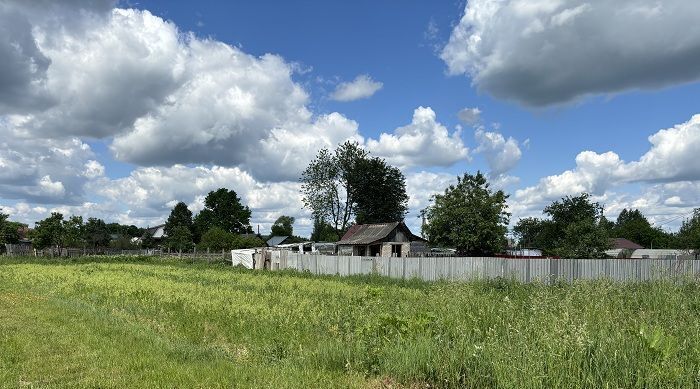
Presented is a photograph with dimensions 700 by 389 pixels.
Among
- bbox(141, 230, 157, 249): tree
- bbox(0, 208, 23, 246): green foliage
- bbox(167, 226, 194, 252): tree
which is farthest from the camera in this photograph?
bbox(141, 230, 157, 249): tree

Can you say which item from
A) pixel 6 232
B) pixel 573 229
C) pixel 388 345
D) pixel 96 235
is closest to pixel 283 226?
pixel 96 235

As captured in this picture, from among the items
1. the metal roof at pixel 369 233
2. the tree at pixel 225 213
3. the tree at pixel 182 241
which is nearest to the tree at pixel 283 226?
the tree at pixel 225 213

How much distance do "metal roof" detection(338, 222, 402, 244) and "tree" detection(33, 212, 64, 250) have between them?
35.5 meters

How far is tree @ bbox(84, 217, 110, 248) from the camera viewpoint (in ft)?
333

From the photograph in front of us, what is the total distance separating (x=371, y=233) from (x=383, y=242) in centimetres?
268

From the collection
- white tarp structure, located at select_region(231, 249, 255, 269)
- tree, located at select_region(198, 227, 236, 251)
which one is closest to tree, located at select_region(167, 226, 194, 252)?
tree, located at select_region(198, 227, 236, 251)

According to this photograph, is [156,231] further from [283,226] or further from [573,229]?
[573,229]

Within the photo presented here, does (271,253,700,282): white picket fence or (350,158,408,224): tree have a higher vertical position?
(350,158,408,224): tree

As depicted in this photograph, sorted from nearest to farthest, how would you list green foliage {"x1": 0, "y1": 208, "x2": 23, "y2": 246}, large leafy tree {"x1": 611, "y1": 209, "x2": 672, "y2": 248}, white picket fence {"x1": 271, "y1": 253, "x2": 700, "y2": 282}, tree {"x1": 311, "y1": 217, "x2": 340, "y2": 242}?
white picket fence {"x1": 271, "y1": 253, "x2": 700, "y2": 282} < green foliage {"x1": 0, "y1": 208, "x2": 23, "y2": 246} < tree {"x1": 311, "y1": 217, "x2": 340, "y2": 242} < large leafy tree {"x1": 611, "y1": 209, "x2": 672, "y2": 248}

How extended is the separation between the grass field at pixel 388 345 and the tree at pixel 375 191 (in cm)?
7565

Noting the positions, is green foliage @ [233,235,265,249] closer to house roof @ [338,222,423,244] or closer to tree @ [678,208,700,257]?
house roof @ [338,222,423,244]

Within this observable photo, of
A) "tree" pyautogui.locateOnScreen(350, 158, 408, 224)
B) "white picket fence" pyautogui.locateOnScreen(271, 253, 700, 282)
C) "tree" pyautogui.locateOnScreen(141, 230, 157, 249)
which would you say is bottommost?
"tree" pyautogui.locateOnScreen(141, 230, 157, 249)

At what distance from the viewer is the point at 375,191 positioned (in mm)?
89812

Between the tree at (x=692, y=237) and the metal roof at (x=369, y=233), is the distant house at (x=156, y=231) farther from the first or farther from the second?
the tree at (x=692, y=237)
